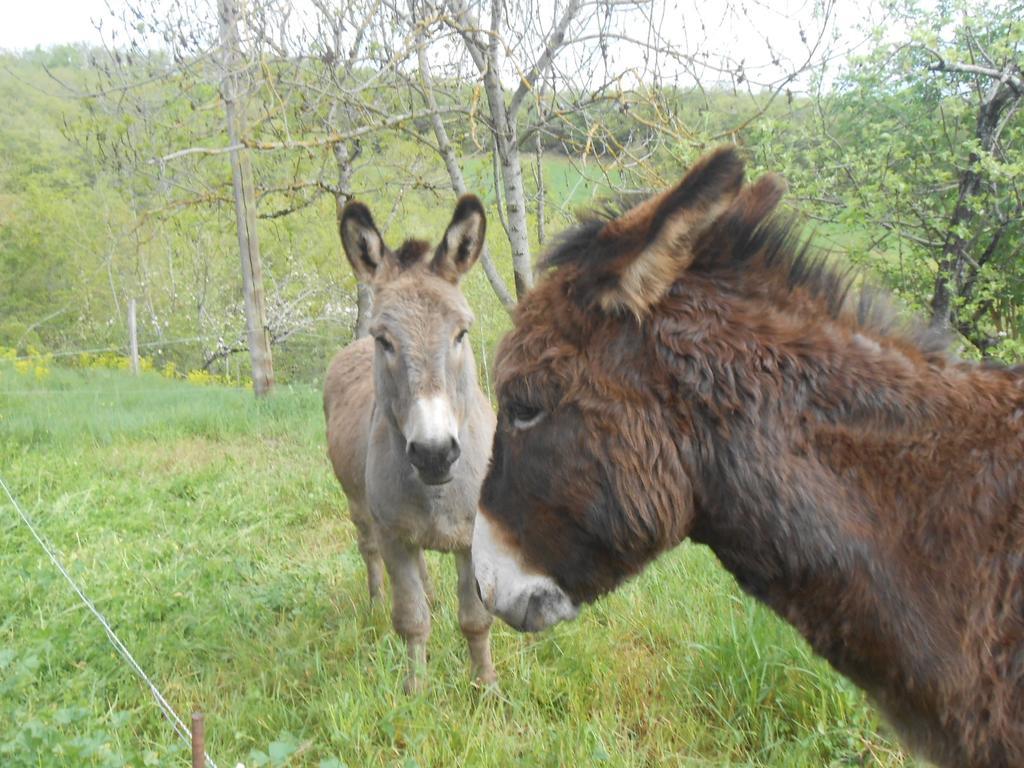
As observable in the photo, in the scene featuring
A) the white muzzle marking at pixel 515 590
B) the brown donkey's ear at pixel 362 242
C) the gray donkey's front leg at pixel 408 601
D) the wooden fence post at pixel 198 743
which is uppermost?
the brown donkey's ear at pixel 362 242

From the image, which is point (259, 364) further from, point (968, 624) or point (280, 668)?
point (968, 624)

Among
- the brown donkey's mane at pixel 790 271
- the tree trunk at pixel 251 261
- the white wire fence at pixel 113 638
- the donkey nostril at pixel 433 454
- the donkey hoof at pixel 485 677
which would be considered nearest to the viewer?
the brown donkey's mane at pixel 790 271

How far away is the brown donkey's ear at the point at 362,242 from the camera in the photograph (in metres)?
3.98

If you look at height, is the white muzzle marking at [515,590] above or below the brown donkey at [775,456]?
below

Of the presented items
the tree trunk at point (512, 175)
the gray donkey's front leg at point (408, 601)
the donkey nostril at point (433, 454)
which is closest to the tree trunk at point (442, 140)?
the tree trunk at point (512, 175)

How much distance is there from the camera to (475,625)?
12.1 feet

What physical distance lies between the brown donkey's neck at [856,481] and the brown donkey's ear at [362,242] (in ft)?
9.07

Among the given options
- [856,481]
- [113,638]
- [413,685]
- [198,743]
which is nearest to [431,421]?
[413,685]

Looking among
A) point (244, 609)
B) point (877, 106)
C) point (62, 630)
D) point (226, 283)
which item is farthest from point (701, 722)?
point (226, 283)

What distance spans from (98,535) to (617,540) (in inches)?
225

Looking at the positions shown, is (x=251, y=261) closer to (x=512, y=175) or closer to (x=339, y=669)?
(x=512, y=175)

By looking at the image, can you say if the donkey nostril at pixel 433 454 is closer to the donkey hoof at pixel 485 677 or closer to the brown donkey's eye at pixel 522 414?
the donkey hoof at pixel 485 677

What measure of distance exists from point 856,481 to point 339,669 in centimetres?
308

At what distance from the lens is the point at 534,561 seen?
67.5 inches
